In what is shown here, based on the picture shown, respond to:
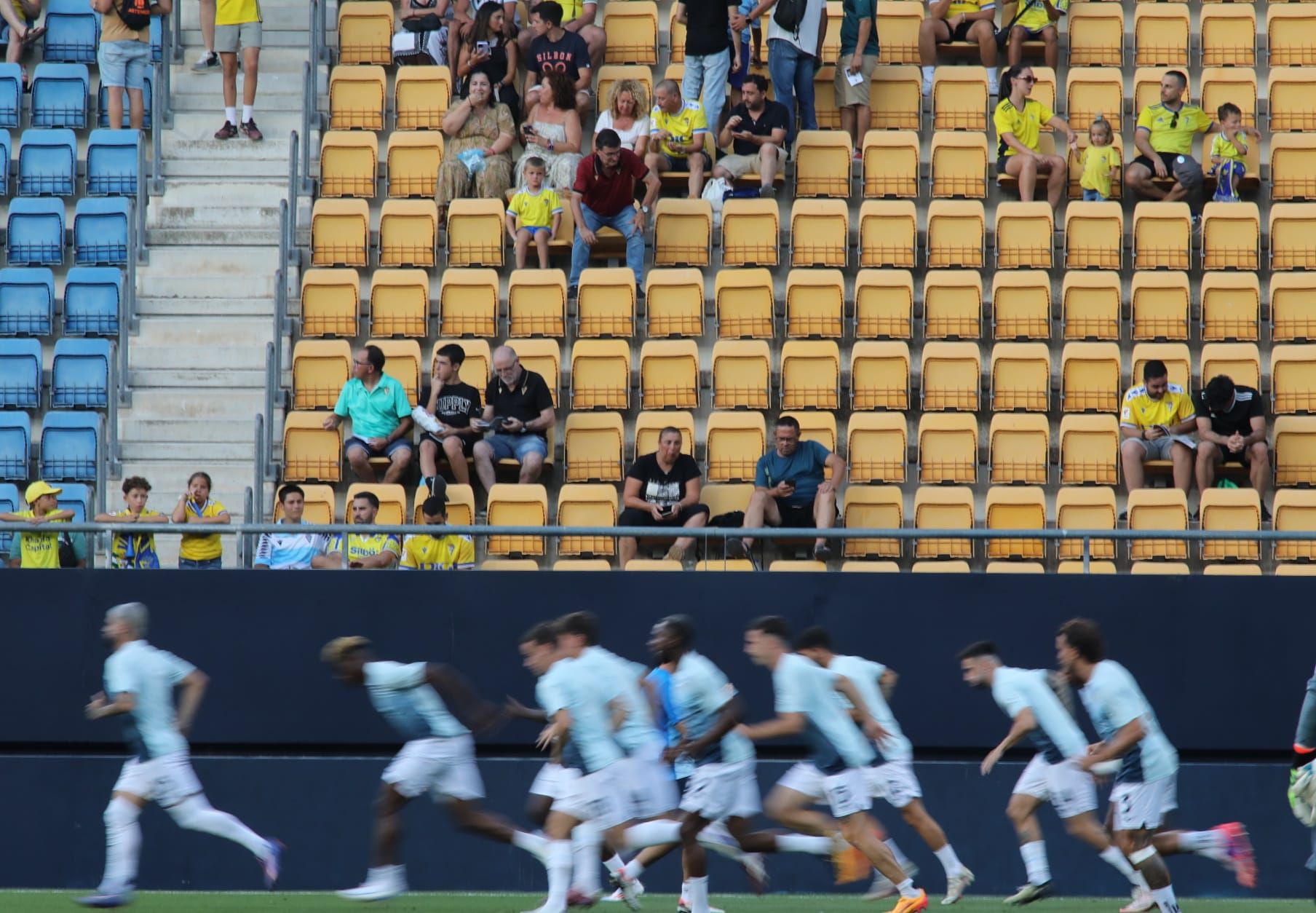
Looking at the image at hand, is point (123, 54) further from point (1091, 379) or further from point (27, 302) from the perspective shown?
point (1091, 379)

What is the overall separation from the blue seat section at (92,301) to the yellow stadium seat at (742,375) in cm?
537

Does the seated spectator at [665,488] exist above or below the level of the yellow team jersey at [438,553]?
above

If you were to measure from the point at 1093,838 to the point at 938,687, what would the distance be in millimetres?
2610

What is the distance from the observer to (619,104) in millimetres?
17047

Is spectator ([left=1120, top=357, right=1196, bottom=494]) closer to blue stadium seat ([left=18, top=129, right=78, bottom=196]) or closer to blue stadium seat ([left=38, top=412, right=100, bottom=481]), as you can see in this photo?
blue stadium seat ([left=38, top=412, right=100, bottom=481])

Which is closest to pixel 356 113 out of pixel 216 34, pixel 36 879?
pixel 216 34

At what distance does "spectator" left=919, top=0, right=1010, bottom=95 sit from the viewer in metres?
18.1

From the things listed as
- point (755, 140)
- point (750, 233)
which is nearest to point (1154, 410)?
point (750, 233)

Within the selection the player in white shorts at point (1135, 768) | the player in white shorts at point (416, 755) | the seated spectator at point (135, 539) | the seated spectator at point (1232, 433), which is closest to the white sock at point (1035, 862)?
the player in white shorts at point (1135, 768)

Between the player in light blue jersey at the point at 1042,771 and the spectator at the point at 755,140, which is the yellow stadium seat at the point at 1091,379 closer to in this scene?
the spectator at the point at 755,140

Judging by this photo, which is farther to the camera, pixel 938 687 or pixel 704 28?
pixel 704 28

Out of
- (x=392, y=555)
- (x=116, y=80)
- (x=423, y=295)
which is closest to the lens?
(x=392, y=555)

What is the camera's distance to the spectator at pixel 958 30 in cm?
1812

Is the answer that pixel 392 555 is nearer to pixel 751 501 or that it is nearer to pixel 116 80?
pixel 751 501
